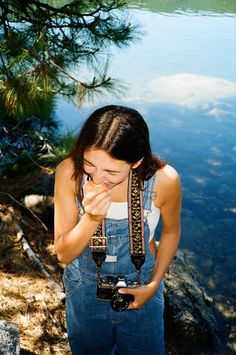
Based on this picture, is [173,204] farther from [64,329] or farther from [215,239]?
[215,239]

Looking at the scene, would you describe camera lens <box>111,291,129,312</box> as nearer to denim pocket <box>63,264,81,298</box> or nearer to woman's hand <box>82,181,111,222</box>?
denim pocket <box>63,264,81,298</box>

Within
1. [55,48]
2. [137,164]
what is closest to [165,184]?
[137,164]

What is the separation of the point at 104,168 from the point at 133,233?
0.32 m

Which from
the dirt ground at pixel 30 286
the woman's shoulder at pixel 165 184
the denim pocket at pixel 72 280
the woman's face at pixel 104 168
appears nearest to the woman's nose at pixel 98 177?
the woman's face at pixel 104 168

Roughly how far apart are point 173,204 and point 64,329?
1.71 m

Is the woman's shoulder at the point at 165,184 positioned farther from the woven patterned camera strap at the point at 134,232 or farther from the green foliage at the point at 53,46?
the green foliage at the point at 53,46

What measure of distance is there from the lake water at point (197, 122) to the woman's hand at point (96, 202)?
243cm

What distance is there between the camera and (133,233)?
1.63 meters

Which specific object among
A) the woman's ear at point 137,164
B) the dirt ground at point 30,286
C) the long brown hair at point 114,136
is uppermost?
the long brown hair at point 114,136

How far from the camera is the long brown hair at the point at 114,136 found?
4.91 feet

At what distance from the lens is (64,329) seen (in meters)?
2.86

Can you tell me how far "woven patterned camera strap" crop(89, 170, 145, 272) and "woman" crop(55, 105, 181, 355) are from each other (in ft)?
0.05

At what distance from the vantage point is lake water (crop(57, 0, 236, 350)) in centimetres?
574

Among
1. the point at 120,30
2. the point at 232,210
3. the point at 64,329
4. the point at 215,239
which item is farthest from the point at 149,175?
the point at 232,210
